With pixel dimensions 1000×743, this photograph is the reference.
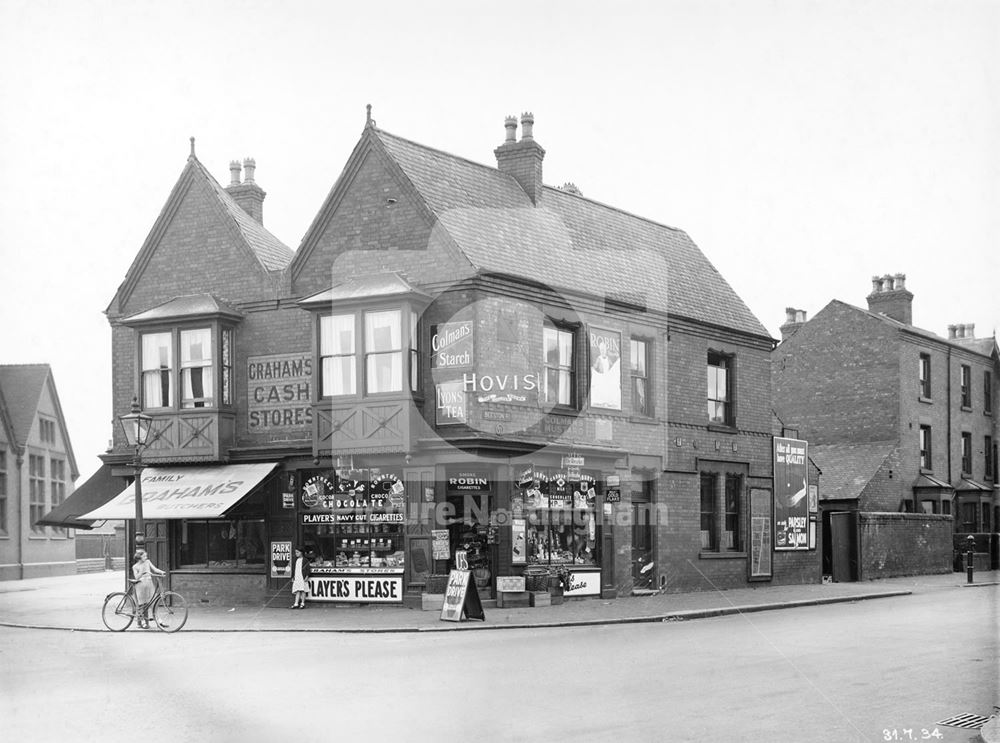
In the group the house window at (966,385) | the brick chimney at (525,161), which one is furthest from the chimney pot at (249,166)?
the house window at (966,385)

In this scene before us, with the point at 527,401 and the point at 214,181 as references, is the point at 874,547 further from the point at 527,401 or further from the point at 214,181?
the point at 214,181

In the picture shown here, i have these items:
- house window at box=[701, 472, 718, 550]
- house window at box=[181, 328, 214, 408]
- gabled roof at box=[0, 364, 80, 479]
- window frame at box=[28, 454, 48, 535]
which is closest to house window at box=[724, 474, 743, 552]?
house window at box=[701, 472, 718, 550]

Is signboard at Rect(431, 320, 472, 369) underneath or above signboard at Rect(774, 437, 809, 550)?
above

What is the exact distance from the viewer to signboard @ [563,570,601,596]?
24.7 metres

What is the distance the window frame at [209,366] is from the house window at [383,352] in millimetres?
3887

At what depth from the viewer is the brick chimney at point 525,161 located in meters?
27.7

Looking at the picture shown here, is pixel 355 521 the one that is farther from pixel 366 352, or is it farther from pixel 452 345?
pixel 452 345

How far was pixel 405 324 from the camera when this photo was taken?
22.9m

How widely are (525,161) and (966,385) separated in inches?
967

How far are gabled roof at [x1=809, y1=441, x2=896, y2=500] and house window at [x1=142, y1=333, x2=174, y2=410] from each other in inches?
851

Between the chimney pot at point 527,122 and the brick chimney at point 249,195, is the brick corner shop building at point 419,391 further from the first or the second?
the brick chimney at point 249,195

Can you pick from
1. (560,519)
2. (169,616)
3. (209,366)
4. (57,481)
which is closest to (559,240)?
(560,519)

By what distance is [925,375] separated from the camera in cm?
4106

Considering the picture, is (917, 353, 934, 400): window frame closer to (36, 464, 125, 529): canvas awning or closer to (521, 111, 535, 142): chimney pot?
(521, 111, 535, 142): chimney pot
